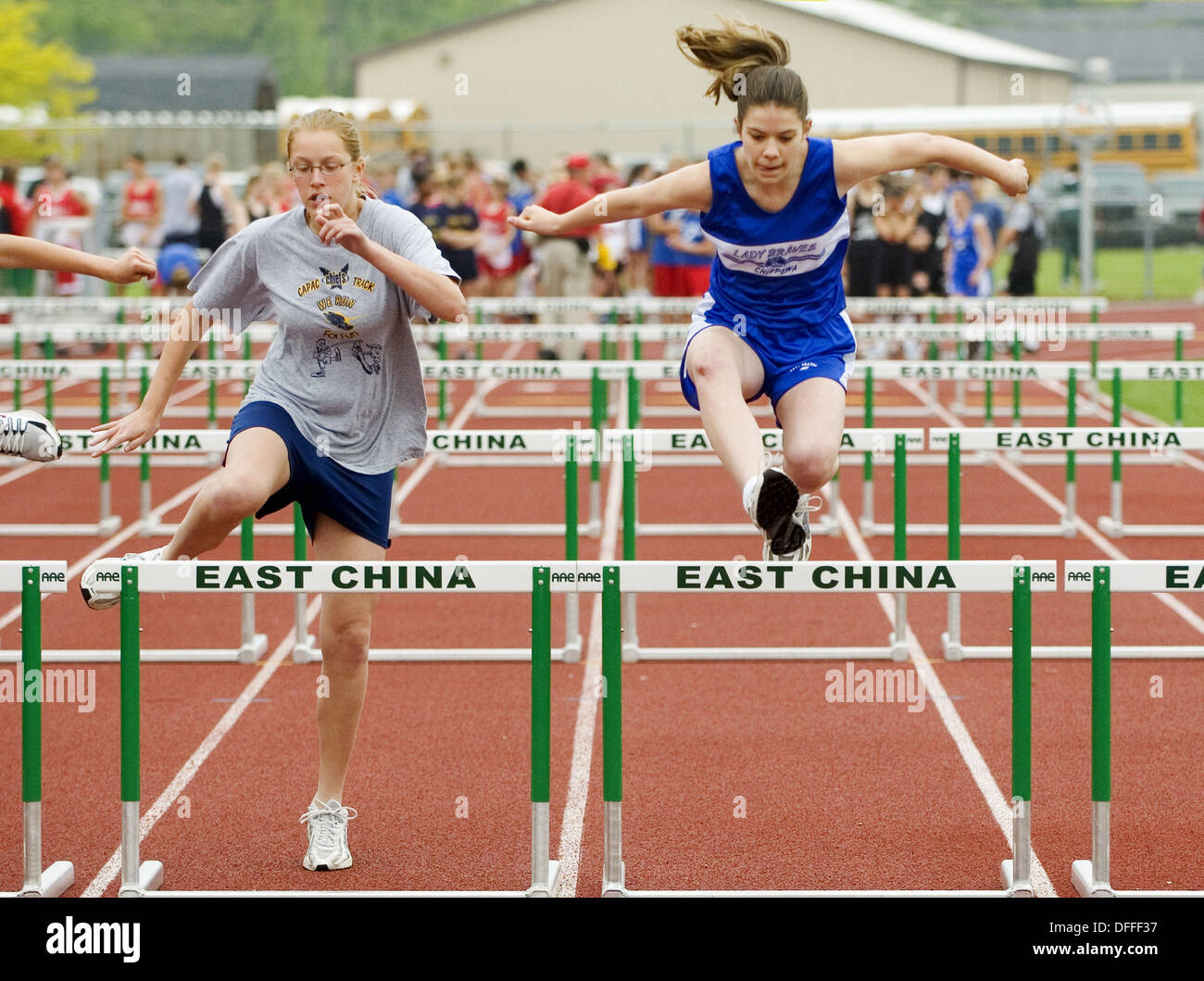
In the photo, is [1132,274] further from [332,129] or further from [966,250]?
[332,129]

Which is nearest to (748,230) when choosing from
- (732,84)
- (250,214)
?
(732,84)

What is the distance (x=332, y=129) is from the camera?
424 centimetres

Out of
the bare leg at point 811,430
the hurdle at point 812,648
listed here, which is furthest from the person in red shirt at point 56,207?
the bare leg at point 811,430

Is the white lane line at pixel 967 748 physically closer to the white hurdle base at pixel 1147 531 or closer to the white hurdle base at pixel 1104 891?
the white hurdle base at pixel 1104 891

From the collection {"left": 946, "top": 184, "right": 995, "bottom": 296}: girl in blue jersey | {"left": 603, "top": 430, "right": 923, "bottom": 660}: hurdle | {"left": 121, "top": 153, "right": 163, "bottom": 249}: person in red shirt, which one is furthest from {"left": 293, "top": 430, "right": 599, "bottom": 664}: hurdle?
{"left": 121, "top": 153, "right": 163, "bottom": 249}: person in red shirt

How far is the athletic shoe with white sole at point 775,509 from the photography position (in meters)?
4.30

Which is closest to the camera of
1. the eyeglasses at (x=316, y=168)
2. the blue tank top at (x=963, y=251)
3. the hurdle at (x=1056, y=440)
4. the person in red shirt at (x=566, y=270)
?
the eyeglasses at (x=316, y=168)

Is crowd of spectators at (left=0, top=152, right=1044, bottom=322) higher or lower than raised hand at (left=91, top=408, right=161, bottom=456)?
higher

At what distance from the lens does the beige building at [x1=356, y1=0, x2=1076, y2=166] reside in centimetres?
3562

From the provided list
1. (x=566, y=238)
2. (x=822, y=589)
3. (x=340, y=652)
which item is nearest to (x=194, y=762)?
(x=340, y=652)

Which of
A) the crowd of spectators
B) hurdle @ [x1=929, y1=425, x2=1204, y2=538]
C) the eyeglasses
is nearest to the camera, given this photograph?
the eyeglasses

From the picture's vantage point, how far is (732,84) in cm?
463

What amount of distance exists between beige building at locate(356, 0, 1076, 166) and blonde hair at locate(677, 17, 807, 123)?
28.9 m

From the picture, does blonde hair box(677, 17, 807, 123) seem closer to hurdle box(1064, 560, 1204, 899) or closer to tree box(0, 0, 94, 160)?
hurdle box(1064, 560, 1204, 899)
